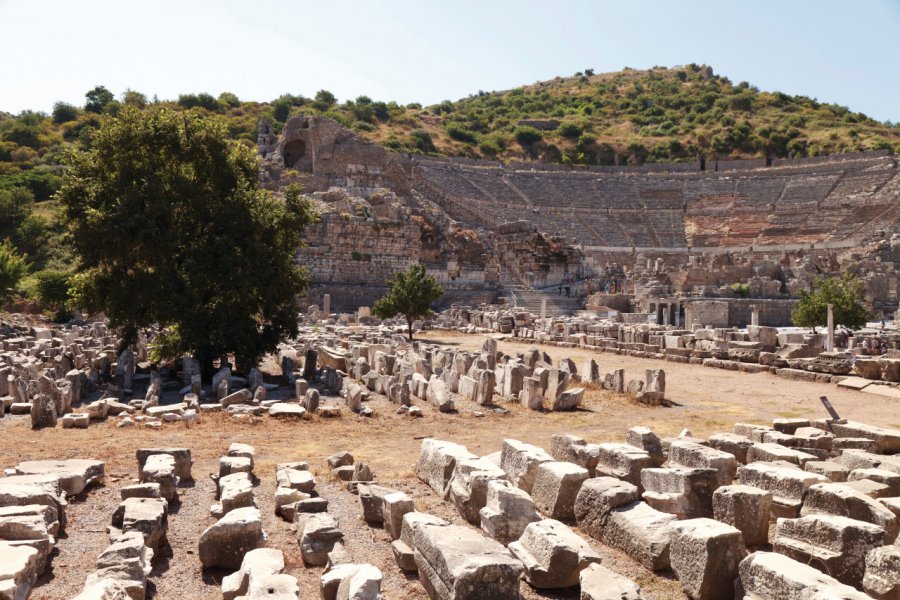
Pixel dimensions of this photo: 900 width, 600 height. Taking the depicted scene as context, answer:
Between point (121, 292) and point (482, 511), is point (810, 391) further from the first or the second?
point (121, 292)

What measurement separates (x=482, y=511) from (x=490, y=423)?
18.7ft

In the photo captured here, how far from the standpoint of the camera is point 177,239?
50.1 feet

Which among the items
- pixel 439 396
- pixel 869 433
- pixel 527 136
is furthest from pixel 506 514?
pixel 527 136

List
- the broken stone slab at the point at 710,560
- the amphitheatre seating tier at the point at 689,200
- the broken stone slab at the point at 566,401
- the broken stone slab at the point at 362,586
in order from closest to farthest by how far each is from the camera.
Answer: the broken stone slab at the point at 362,586
the broken stone slab at the point at 710,560
the broken stone slab at the point at 566,401
the amphitheatre seating tier at the point at 689,200

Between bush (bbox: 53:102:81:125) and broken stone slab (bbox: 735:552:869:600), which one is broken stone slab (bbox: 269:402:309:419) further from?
bush (bbox: 53:102:81:125)

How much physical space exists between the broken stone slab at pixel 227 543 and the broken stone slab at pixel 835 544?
14.1ft

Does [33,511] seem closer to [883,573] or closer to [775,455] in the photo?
[883,573]

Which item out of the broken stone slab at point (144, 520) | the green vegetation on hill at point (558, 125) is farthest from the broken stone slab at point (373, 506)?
the green vegetation on hill at point (558, 125)

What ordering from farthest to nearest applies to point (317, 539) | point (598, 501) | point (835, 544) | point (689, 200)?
point (689, 200) < point (598, 501) < point (317, 539) < point (835, 544)

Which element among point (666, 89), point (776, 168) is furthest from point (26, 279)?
point (666, 89)

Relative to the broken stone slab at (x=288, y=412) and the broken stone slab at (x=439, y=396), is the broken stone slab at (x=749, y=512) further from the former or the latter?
the broken stone slab at (x=288, y=412)

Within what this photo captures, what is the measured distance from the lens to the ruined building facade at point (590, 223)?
133ft

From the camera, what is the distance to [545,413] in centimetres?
1301

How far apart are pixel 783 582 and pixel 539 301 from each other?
126ft
